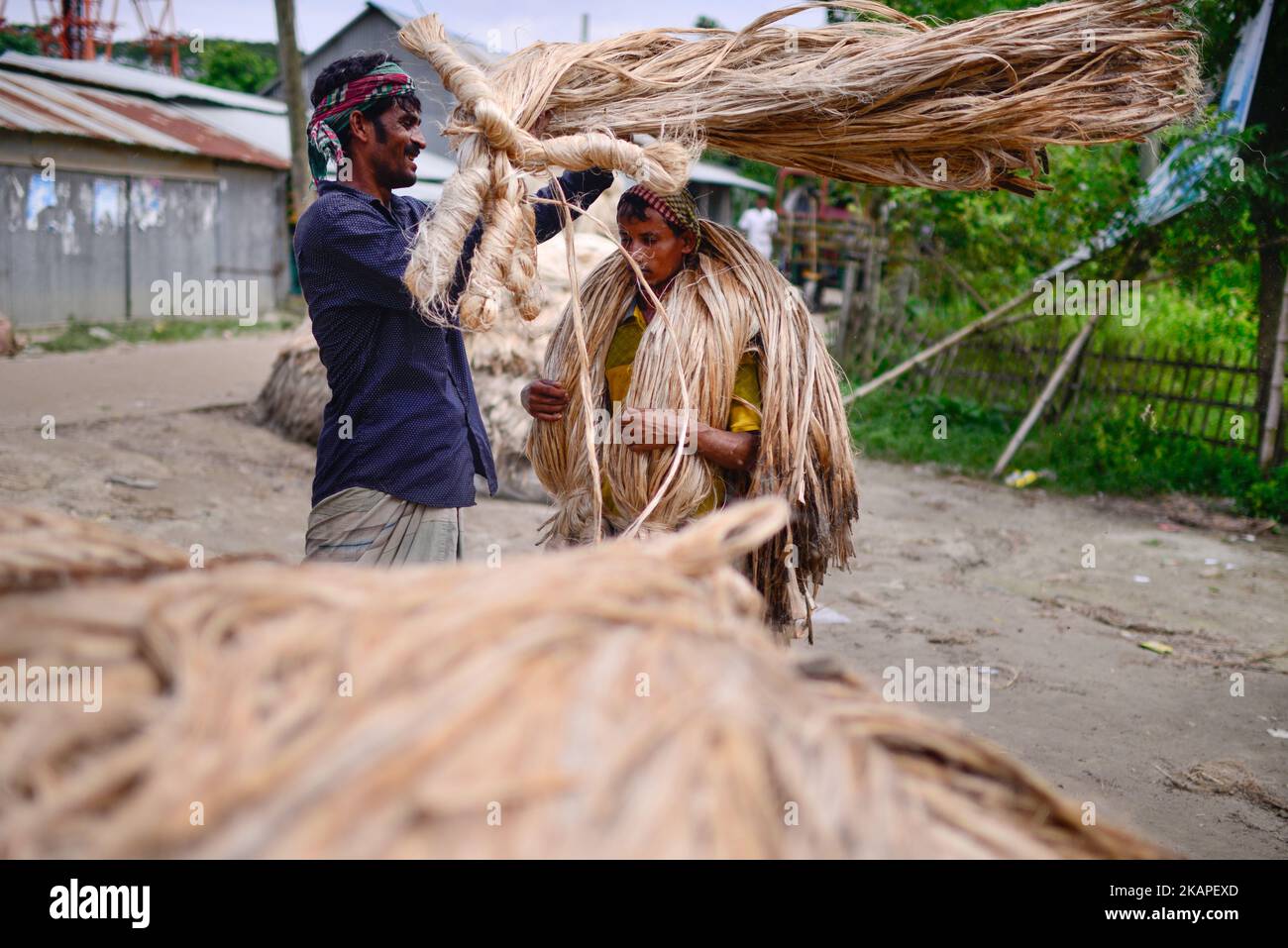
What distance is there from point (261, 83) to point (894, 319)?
2027 cm

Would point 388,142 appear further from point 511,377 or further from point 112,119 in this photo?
point 112,119

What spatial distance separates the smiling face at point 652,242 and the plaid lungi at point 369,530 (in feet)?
2.71

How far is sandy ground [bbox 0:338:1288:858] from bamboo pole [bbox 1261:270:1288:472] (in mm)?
884

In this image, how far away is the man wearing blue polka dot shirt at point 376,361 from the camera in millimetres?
2494

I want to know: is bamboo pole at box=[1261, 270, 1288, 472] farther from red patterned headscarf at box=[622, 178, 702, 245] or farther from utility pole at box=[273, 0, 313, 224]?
utility pole at box=[273, 0, 313, 224]

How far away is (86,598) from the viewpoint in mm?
877

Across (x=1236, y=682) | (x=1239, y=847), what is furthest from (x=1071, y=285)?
(x=1239, y=847)

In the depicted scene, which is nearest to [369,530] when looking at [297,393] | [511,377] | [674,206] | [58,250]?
[674,206]

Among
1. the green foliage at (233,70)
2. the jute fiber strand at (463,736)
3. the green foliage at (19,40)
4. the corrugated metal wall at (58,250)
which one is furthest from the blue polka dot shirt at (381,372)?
the green foliage at (19,40)

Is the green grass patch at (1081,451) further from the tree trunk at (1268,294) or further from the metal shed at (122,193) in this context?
the metal shed at (122,193)

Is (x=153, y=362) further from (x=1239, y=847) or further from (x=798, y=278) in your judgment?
(x=798, y=278)

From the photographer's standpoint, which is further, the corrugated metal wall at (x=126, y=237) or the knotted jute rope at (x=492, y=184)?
the corrugated metal wall at (x=126, y=237)

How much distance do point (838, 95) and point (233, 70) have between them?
25490 mm

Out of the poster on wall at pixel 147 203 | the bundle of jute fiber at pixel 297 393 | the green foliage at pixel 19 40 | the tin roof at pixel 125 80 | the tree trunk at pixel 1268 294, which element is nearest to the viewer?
the tree trunk at pixel 1268 294
